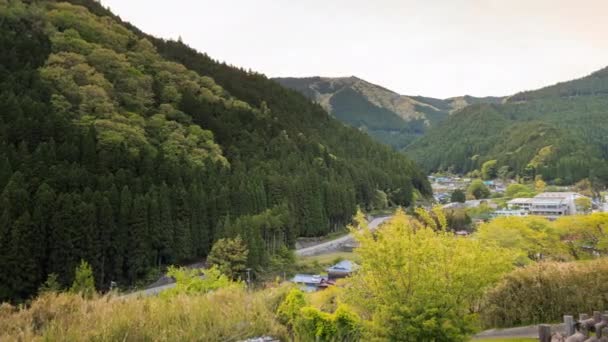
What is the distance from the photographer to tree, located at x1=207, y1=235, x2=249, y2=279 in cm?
4009

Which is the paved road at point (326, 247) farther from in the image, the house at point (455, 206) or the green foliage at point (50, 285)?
the green foliage at point (50, 285)

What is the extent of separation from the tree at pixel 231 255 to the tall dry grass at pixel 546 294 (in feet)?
85.4

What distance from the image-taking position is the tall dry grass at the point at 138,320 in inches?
245

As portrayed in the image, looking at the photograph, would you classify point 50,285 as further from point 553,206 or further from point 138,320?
point 553,206

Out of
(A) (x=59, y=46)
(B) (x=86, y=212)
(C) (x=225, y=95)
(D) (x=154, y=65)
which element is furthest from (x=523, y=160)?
(B) (x=86, y=212)

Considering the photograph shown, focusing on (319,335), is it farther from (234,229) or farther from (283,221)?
(283,221)

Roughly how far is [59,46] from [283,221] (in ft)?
145

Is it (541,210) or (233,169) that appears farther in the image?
(541,210)

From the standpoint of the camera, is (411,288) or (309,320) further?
(411,288)

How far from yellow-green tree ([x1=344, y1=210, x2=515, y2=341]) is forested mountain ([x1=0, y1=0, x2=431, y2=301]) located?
29.3 meters

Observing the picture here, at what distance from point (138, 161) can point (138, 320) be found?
48.2 meters

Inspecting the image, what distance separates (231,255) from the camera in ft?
132

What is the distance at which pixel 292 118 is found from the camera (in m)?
106

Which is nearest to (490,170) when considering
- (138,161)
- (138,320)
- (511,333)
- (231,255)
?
(138,161)
